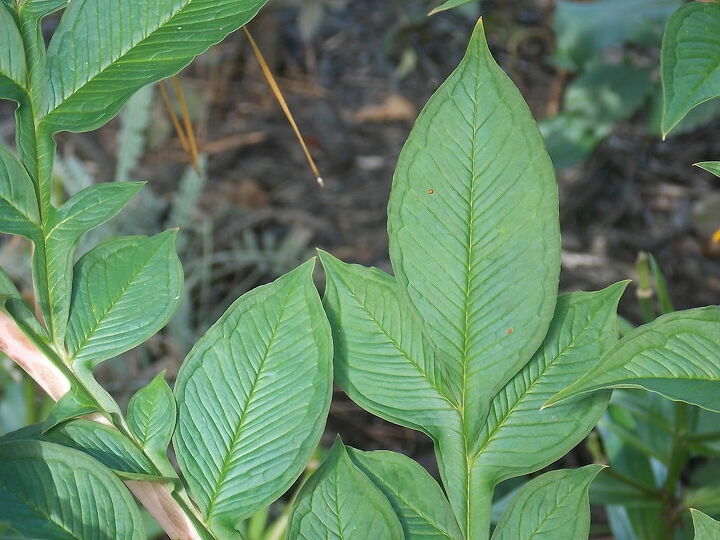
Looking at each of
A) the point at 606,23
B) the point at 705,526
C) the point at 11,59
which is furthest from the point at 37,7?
the point at 606,23

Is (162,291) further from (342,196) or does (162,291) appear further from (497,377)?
A: (342,196)

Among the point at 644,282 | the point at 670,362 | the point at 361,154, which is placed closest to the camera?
the point at 670,362

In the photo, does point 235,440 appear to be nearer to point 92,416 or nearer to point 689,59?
point 92,416

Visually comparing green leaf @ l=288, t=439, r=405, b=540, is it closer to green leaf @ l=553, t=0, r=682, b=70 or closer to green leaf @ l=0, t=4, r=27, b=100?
green leaf @ l=0, t=4, r=27, b=100

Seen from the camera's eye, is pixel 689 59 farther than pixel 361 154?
No

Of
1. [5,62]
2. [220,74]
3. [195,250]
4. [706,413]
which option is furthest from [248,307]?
[220,74]

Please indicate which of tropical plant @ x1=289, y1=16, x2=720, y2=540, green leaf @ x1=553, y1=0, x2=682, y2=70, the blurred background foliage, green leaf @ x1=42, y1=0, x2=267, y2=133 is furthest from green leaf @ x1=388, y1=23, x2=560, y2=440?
green leaf @ x1=553, y1=0, x2=682, y2=70

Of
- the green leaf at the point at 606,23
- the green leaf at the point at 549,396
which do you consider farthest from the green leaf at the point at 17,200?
the green leaf at the point at 606,23
